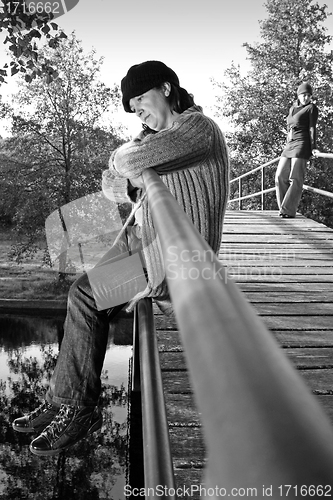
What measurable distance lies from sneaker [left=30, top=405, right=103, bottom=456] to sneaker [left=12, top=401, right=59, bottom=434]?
0.25 ft

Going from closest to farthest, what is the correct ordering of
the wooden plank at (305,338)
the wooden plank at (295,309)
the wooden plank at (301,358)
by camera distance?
the wooden plank at (301,358), the wooden plank at (305,338), the wooden plank at (295,309)

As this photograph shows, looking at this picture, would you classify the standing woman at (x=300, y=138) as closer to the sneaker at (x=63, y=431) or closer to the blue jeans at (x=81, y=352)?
the blue jeans at (x=81, y=352)

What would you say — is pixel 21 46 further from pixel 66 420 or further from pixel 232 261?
pixel 66 420

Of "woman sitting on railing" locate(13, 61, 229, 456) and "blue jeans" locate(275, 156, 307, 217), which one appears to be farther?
"blue jeans" locate(275, 156, 307, 217)

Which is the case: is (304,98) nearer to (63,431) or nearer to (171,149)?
(171,149)

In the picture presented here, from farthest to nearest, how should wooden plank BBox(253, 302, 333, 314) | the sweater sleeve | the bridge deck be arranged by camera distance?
wooden plank BBox(253, 302, 333, 314), the sweater sleeve, the bridge deck

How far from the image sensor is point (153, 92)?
2.11 meters

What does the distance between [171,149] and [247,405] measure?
1670mm

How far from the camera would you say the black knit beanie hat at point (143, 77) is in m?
2.07

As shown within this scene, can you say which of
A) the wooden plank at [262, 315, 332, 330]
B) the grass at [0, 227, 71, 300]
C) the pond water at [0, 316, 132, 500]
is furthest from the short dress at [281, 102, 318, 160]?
the grass at [0, 227, 71, 300]

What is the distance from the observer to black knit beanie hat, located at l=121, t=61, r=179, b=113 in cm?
207

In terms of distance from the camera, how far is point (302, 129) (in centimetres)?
659

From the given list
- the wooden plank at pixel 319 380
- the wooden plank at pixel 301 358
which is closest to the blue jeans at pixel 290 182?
the wooden plank at pixel 301 358

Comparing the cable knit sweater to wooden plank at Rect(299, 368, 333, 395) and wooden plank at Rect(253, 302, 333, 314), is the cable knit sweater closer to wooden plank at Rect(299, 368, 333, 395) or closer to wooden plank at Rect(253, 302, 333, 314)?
wooden plank at Rect(299, 368, 333, 395)
